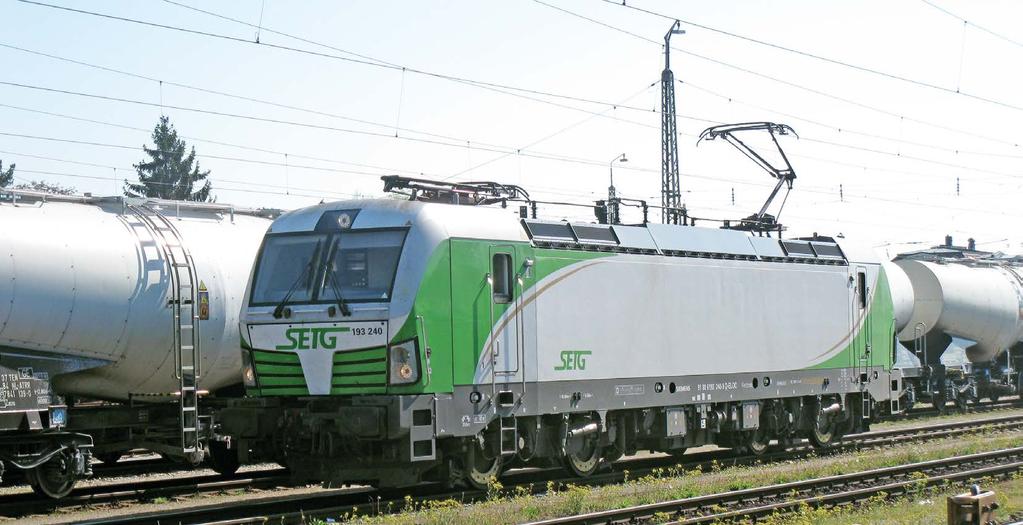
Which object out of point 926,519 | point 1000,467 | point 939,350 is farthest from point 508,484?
point 939,350

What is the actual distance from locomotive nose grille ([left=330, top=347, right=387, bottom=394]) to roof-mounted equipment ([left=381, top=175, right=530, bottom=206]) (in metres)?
2.16

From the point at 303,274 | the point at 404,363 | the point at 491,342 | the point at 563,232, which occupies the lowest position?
the point at 404,363

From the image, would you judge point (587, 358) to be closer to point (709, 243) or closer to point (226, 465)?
point (709, 243)

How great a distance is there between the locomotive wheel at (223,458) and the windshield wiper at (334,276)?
219 inches

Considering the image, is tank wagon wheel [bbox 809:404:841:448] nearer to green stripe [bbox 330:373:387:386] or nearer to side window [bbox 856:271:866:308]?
side window [bbox 856:271:866:308]

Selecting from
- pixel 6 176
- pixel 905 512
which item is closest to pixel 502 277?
pixel 905 512

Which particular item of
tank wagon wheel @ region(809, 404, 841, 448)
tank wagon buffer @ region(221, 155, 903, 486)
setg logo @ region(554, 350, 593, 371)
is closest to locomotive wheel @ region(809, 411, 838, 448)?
tank wagon wheel @ region(809, 404, 841, 448)

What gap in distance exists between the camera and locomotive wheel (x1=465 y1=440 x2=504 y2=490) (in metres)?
15.9

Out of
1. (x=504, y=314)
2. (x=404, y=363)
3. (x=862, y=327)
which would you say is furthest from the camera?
(x=862, y=327)

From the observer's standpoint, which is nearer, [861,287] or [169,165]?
[861,287]

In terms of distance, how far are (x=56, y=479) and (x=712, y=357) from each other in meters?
9.71

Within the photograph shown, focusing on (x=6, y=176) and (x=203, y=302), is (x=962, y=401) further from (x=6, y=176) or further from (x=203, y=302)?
(x=6, y=176)

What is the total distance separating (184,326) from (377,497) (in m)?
3.77

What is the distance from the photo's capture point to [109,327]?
16.6 metres
